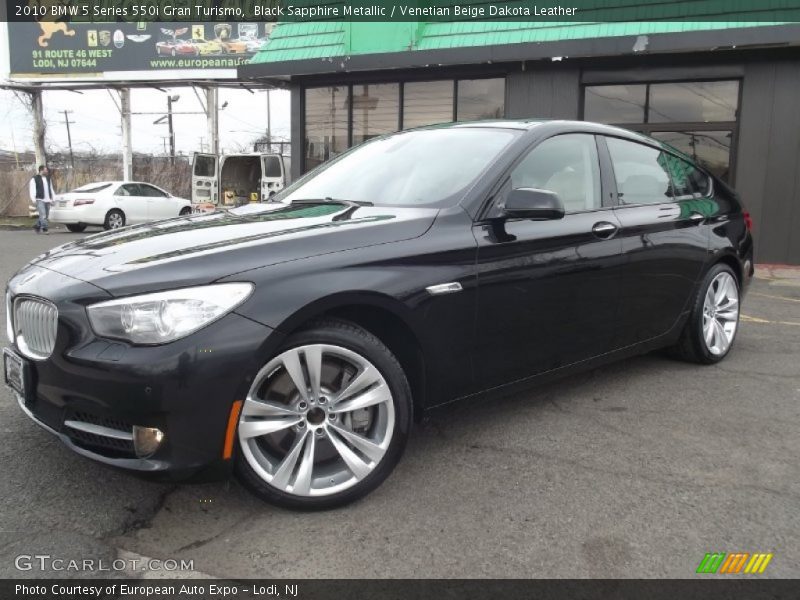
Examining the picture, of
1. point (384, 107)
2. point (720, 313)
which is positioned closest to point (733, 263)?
point (720, 313)

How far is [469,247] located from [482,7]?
10293mm

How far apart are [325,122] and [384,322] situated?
12034mm

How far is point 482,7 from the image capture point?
12.0m

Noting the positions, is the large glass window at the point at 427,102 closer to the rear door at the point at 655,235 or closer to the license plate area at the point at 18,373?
the rear door at the point at 655,235

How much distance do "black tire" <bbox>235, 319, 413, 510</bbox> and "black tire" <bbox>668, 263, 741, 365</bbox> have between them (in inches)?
102

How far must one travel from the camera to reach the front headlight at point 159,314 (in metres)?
2.32

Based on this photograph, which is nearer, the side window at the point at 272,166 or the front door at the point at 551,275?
the front door at the point at 551,275

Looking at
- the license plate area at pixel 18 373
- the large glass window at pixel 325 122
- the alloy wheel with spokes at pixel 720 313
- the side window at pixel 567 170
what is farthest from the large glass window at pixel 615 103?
the license plate area at pixel 18 373

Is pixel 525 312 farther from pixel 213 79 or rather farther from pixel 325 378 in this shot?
pixel 213 79

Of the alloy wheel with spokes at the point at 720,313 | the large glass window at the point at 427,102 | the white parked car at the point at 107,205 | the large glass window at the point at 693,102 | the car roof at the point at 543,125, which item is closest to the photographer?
the car roof at the point at 543,125

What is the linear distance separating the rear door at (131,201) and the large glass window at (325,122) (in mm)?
6397

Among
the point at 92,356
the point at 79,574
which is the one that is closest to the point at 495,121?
Answer: the point at 92,356

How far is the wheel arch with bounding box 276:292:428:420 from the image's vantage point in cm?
255

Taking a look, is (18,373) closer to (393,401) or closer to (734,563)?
(393,401)
